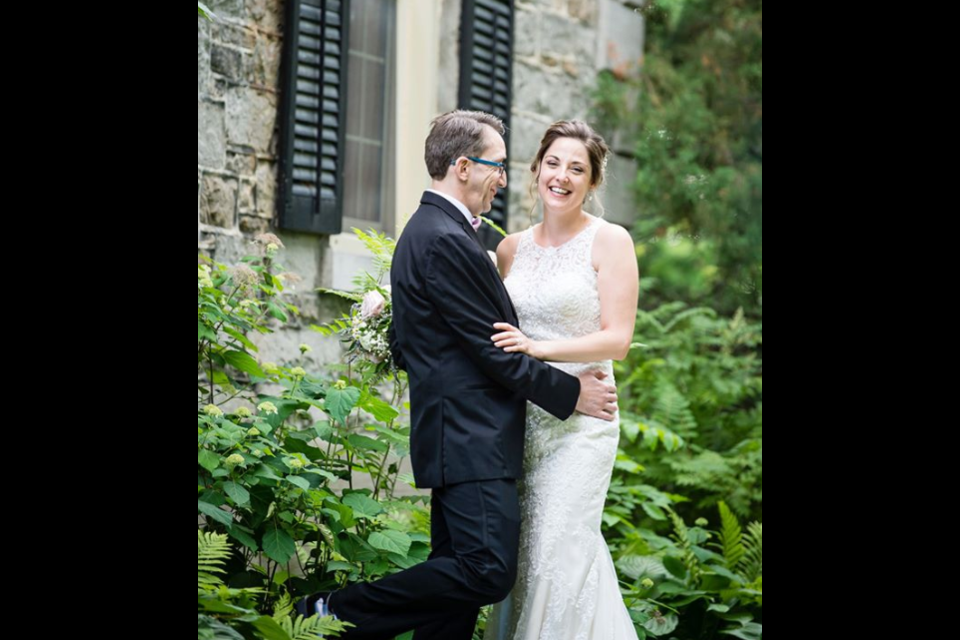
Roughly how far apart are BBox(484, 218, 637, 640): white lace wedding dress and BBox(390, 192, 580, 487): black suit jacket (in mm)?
200

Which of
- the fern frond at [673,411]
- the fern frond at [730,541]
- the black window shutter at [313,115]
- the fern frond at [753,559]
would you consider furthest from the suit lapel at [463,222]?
the fern frond at [673,411]

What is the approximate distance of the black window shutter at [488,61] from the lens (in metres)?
6.96

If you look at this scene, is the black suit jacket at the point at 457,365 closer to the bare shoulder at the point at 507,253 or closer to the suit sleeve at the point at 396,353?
the suit sleeve at the point at 396,353

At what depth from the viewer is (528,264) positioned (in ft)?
12.9

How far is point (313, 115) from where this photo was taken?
6039 mm

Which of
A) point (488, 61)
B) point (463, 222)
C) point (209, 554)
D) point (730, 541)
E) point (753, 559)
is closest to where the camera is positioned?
point (209, 554)

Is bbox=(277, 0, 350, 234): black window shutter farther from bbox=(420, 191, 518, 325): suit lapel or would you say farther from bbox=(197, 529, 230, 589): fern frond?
bbox=(197, 529, 230, 589): fern frond

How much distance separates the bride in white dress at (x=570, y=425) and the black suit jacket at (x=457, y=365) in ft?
0.40

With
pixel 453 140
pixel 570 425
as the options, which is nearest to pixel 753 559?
pixel 570 425

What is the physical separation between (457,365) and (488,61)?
405 cm

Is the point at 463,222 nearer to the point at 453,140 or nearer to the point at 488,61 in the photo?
the point at 453,140

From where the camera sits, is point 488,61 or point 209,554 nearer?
point 209,554

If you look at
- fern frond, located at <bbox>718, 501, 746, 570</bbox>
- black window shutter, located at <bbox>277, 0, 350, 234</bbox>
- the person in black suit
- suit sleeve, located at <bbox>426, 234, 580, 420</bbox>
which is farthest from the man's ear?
fern frond, located at <bbox>718, 501, 746, 570</bbox>
